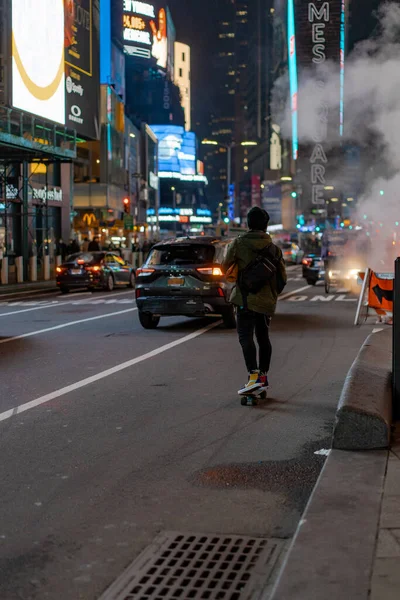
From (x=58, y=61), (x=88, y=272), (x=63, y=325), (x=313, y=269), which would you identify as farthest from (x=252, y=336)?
(x=58, y=61)

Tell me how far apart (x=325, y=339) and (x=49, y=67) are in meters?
31.7

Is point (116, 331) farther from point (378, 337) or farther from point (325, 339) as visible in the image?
point (378, 337)

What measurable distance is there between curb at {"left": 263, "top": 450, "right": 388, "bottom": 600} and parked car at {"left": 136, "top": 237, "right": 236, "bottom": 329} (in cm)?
981

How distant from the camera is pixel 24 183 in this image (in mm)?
38750

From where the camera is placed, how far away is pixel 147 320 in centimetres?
1597

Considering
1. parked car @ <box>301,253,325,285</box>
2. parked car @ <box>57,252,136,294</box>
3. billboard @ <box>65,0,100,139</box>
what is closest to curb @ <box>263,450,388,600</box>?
parked car @ <box>57,252,136,294</box>

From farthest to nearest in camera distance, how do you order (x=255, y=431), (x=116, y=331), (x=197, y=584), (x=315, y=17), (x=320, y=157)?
(x=320, y=157), (x=315, y=17), (x=116, y=331), (x=255, y=431), (x=197, y=584)

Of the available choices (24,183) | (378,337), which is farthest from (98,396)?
(24,183)

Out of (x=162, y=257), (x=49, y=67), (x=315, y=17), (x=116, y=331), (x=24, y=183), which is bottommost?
(x=116, y=331)

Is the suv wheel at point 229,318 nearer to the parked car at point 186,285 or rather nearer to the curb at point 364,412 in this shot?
the parked car at point 186,285

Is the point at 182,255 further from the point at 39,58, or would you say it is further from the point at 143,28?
the point at 143,28

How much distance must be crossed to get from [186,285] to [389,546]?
38.0 ft

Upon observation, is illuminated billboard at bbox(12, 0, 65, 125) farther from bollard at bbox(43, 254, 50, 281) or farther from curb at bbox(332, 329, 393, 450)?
curb at bbox(332, 329, 393, 450)

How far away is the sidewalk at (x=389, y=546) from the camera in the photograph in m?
3.54
